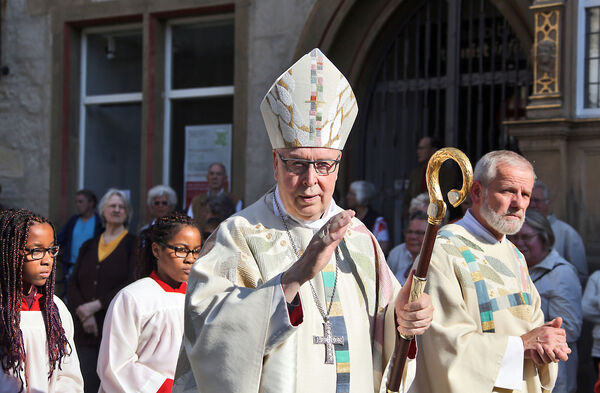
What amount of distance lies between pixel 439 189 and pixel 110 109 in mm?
8784

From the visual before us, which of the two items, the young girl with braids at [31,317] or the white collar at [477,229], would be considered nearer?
the young girl with braids at [31,317]

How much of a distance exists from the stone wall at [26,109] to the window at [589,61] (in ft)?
20.9

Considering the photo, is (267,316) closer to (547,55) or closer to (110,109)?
(547,55)

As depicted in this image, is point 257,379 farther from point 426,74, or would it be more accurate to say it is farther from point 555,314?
point 426,74

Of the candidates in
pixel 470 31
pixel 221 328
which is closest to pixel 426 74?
pixel 470 31

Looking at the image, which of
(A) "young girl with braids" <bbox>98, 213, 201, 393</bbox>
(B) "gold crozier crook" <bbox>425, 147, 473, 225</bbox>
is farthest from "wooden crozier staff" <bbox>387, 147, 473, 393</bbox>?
(A) "young girl with braids" <bbox>98, 213, 201, 393</bbox>

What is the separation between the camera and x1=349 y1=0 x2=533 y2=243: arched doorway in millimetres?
8602

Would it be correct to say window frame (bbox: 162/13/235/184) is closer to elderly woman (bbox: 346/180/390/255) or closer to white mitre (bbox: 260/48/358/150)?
elderly woman (bbox: 346/180/390/255)

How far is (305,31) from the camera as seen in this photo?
9.31 m

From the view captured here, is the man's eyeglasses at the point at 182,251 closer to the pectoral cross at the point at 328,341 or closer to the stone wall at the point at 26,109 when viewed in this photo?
the pectoral cross at the point at 328,341

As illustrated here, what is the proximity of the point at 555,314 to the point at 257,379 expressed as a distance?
10.6ft

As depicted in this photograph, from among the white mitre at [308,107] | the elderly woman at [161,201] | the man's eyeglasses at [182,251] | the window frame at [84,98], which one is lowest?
the man's eyeglasses at [182,251]

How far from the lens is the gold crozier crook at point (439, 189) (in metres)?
2.96

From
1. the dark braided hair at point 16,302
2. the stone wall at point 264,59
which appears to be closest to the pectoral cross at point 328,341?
the dark braided hair at point 16,302
